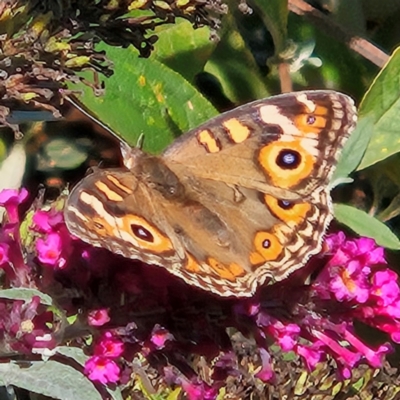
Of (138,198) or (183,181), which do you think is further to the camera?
(183,181)

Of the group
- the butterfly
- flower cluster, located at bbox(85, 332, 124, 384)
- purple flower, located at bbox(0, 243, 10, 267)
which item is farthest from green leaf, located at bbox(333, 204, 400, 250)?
purple flower, located at bbox(0, 243, 10, 267)

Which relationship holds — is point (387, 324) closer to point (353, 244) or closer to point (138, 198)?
point (353, 244)

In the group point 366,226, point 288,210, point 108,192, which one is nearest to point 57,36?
point 108,192

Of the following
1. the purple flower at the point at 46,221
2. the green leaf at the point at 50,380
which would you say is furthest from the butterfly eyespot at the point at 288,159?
the green leaf at the point at 50,380

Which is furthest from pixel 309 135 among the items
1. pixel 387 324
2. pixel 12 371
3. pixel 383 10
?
pixel 383 10

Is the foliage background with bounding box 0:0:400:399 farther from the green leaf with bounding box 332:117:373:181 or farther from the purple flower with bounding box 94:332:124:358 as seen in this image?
the purple flower with bounding box 94:332:124:358
